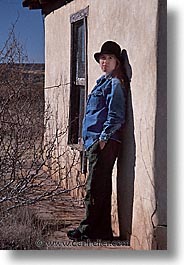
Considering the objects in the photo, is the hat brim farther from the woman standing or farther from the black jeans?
the black jeans

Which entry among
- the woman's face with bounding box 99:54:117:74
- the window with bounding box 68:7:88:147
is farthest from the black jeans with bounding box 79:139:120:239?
the woman's face with bounding box 99:54:117:74

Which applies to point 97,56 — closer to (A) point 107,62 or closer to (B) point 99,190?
(A) point 107,62

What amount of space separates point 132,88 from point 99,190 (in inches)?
18.2

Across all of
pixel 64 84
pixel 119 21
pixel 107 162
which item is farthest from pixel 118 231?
pixel 119 21

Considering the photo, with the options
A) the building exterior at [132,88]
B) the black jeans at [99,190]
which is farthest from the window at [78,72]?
the black jeans at [99,190]

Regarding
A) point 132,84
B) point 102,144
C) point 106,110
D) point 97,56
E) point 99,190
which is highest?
point 97,56

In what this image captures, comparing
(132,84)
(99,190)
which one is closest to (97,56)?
(132,84)

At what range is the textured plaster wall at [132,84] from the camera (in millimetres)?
3139

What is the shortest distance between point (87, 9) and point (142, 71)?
38 cm

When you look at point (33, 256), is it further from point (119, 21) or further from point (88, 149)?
point (119, 21)

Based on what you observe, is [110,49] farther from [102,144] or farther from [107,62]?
[102,144]

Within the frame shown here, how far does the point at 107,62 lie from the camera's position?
3.22 m

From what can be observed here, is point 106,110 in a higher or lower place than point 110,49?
lower

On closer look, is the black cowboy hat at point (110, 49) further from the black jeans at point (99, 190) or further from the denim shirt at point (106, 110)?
the black jeans at point (99, 190)
